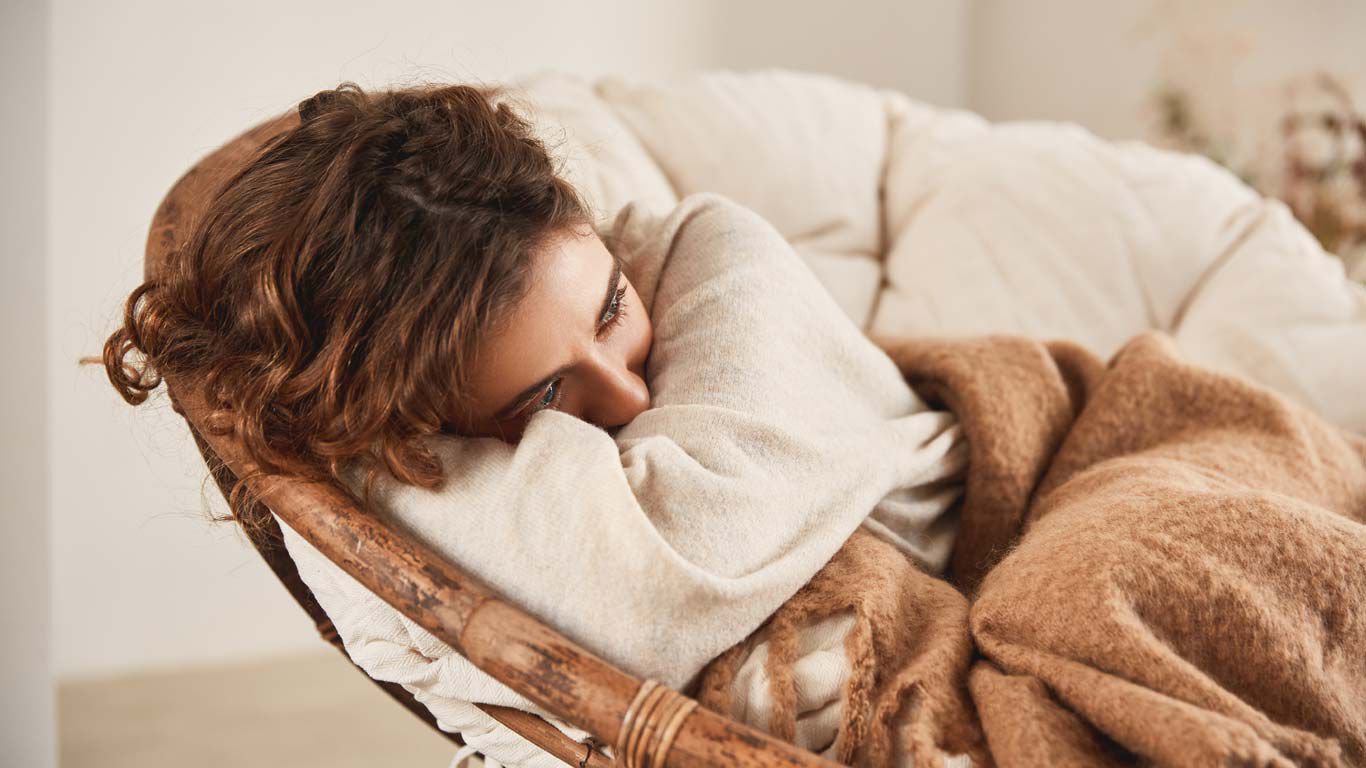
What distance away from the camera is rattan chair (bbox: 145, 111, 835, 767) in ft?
1.77

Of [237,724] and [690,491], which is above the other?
[690,491]

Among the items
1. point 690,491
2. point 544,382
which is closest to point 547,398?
point 544,382

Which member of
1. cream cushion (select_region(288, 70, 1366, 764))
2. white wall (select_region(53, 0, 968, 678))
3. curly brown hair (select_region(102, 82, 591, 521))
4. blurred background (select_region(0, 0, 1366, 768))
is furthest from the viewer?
white wall (select_region(53, 0, 968, 678))

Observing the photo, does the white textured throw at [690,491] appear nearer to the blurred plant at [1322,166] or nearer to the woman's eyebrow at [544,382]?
the woman's eyebrow at [544,382]

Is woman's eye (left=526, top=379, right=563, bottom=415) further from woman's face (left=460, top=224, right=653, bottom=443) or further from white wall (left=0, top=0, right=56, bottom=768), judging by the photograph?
white wall (left=0, top=0, right=56, bottom=768)

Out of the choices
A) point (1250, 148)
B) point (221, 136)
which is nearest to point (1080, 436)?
point (221, 136)

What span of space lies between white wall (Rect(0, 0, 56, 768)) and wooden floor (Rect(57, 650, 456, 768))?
0.21 meters

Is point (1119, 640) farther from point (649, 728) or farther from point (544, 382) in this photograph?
point (544, 382)

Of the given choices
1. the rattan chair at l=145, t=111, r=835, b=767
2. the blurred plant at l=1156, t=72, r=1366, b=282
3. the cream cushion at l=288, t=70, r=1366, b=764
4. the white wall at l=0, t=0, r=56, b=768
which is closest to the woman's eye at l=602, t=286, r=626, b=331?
the rattan chair at l=145, t=111, r=835, b=767

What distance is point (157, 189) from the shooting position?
1644 mm

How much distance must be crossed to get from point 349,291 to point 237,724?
1.33 metres

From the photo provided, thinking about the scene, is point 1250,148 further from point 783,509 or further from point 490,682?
point 490,682

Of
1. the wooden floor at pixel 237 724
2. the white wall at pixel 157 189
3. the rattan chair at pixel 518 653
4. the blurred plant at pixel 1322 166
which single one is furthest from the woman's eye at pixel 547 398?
the blurred plant at pixel 1322 166

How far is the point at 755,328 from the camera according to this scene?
0.80 m
